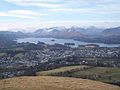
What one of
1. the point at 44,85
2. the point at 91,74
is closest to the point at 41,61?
the point at 91,74

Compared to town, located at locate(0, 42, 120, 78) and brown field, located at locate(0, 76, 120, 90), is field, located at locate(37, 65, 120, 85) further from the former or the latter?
brown field, located at locate(0, 76, 120, 90)

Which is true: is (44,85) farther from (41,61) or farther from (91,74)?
(41,61)

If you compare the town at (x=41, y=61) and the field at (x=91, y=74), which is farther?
the town at (x=41, y=61)

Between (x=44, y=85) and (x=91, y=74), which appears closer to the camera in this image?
(x=44, y=85)

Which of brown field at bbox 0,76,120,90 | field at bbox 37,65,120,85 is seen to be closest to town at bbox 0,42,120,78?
field at bbox 37,65,120,85

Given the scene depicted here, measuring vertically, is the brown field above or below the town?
above

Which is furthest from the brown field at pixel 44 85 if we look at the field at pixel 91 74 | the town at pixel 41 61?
the town at pixel 41 61

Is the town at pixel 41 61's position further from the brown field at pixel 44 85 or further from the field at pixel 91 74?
the brown field at pixel 44 85

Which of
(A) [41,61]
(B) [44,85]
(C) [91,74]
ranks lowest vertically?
(A) [41,61]

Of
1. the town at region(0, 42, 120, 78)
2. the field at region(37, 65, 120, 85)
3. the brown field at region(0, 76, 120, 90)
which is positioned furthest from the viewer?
the town at region(0, 42, 120, 78)

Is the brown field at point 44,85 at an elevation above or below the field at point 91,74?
above

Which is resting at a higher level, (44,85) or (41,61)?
(44,85)

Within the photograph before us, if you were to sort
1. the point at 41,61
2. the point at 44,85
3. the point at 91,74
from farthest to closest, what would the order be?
the point at 41,61, the point at 91,74, the point at 44,85

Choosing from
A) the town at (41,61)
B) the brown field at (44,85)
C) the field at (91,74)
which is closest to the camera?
the brown field at (44,85)
